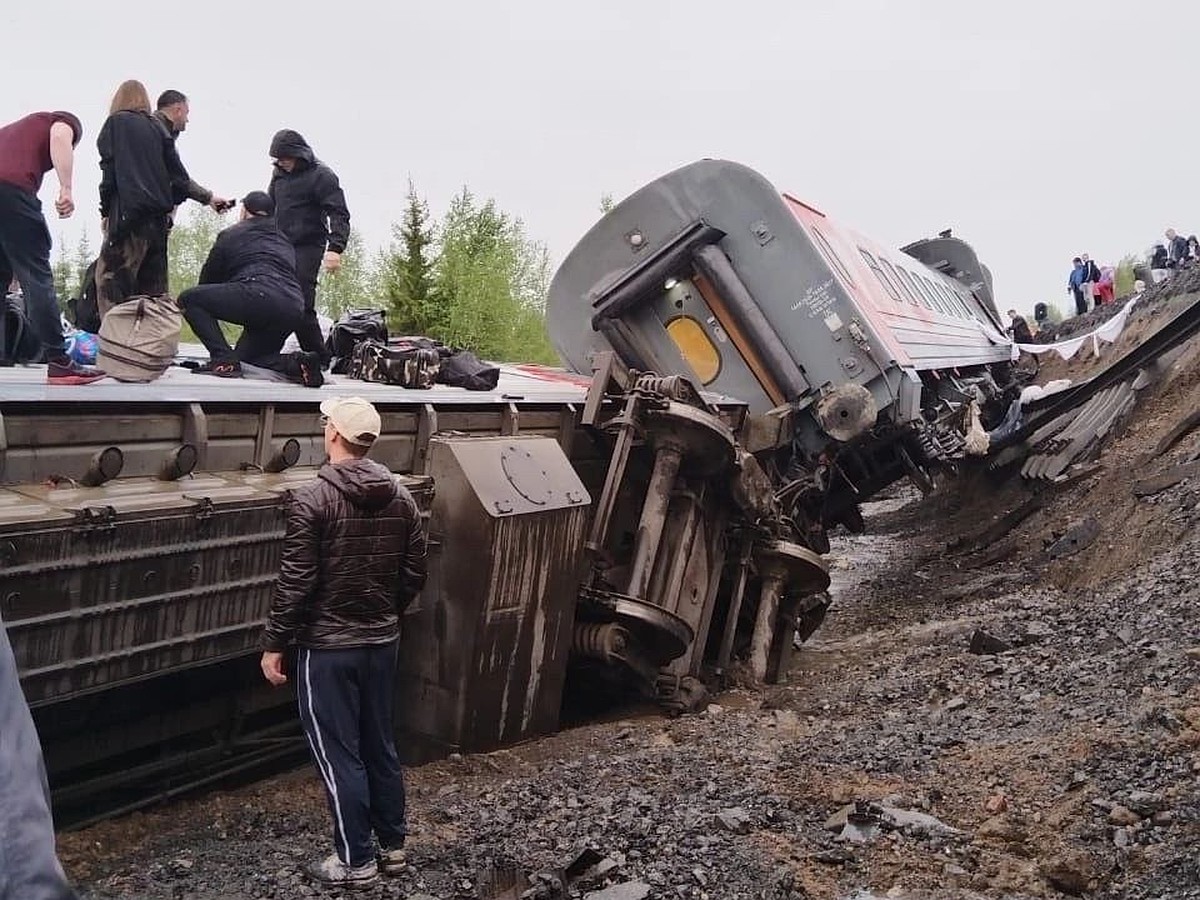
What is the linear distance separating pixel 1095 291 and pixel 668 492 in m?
22.9

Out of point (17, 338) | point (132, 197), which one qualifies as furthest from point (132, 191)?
point (17, 338)

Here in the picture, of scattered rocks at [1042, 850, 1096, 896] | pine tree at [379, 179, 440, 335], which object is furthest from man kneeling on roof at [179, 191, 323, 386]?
pine tree at [379, 179, 440, 335]

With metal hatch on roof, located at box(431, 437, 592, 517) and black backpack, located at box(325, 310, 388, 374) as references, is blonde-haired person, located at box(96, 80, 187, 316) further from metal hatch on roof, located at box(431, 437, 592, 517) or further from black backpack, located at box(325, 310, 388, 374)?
metal hatch on roof, located at box(431, 437, 592, 517)

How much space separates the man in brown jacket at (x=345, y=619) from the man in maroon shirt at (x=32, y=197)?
6.86ft

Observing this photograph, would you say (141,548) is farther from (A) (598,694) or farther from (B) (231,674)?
(A) (598,694)

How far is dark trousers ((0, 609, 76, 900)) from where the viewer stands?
1.16 m

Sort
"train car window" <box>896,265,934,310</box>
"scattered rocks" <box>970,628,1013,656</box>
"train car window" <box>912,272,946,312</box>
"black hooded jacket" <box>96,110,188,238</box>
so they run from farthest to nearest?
"train car window" <box>912,272,946,312</box> → "train car window" <box>896,265,934,310</box> → "scattered rocks" <box>970,628,1013,656</box> → "black hooded jacket" <box>96,110,188,238</box>

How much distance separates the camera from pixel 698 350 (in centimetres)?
817

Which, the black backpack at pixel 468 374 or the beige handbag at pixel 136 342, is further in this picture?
the black backpack at pixel 468 374

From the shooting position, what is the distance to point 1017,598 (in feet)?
25.3

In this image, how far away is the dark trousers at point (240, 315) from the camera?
4.98m

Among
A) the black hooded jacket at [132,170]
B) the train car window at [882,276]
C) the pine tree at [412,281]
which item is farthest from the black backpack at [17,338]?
the pine tree at [412,281]

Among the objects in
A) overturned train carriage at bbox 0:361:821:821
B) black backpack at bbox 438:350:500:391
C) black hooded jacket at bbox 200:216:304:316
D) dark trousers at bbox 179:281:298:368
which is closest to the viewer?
overturned train carriage at bbox 0:361:821:821

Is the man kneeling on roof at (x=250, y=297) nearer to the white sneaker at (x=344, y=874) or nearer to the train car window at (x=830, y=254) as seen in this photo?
the white sneaker at (x=344, y=874)
